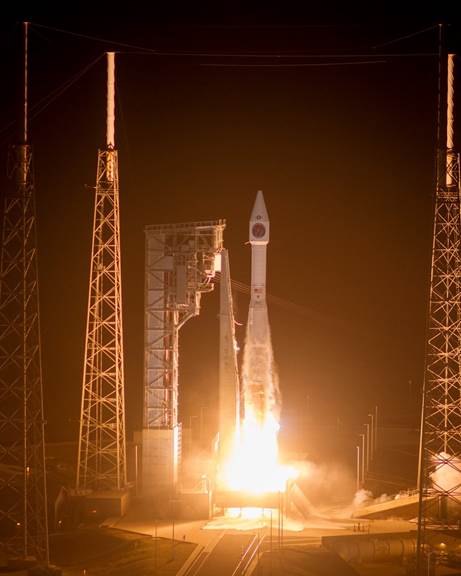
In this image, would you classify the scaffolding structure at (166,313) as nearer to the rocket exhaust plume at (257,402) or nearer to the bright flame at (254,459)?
the rocket exhaust plume at (257,402)

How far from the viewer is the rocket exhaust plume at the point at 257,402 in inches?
1660

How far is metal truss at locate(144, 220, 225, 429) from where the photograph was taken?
138ft

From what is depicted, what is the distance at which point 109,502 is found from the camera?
134ft

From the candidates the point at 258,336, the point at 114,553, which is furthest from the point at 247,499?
the point at 114,553

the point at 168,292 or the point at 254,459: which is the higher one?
the point at 168,292

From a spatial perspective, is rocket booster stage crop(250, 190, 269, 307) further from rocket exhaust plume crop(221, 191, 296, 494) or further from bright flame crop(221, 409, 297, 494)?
bright flame crop(221, 409, 297, 494)

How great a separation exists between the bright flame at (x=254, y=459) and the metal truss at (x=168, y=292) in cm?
284

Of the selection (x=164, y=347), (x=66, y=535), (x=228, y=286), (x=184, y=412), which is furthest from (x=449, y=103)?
(x=184, y=412)

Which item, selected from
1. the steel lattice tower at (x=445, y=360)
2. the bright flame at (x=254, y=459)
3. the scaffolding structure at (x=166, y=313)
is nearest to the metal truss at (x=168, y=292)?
the scaffolding structure at (x=166, y=313)

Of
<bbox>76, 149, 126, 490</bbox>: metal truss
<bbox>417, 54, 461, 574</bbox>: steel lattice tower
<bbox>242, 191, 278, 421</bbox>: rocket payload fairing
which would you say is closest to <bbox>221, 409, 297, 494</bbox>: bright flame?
<bbox>242, 191, 278, 421</bbox>: rocket payload fairing

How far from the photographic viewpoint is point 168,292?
42312 millimetres

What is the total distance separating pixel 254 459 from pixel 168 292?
7.17 metres

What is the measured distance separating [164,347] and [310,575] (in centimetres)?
1224

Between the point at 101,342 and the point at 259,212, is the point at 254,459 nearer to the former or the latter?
the point at 101,342
